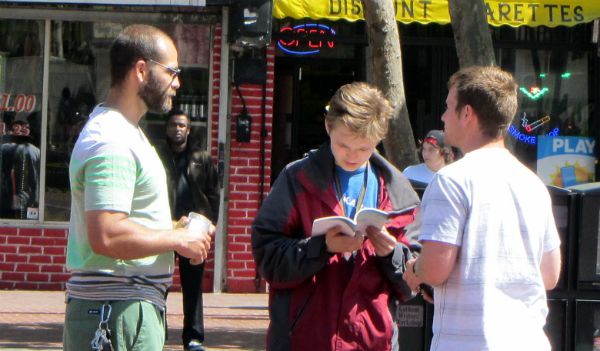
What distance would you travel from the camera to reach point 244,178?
11602 mm

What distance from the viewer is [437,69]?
1210 cm

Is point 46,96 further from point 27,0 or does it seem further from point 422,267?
point 422,267

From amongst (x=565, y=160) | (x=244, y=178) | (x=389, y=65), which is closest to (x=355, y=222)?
(x=389, y=65)

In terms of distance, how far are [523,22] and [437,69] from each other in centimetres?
114

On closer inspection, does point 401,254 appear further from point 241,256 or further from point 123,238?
point 241,256

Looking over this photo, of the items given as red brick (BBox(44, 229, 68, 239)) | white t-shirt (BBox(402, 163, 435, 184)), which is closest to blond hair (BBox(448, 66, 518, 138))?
white t-shirt (BBox(402, 163, 435, 184))

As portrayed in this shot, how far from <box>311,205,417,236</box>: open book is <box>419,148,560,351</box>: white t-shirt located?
0.25 metres

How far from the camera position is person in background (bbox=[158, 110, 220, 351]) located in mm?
8188

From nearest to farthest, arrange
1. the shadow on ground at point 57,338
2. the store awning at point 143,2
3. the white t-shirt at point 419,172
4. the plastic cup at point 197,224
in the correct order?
the plastic cup at point 197,224, the white t-shirt at point 419,172, the shadow on ground at point 57,338, the store awning at point 143,2

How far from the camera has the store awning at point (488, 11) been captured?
36.4 feet

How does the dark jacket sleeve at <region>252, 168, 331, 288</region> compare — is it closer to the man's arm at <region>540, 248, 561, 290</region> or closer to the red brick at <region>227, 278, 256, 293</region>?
the man's arm at <region>540, 248, 561, 290</region>

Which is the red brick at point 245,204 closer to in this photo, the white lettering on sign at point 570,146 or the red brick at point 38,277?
the red brick at point 38,277

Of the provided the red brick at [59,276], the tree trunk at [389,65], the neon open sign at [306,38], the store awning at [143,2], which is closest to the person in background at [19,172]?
the red brick at [59,276]

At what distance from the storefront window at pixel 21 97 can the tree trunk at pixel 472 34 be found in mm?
5429
